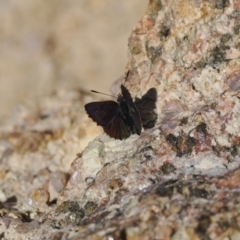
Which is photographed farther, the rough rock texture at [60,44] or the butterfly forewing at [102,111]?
the rough rock texture at [60,44]

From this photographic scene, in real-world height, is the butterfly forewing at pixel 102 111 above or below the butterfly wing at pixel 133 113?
above

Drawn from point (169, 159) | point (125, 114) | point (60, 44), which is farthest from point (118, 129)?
point (60, 44)

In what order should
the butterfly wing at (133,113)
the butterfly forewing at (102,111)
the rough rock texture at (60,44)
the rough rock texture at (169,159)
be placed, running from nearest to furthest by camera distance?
the rough rock texture at (169,159) → the butterfly wing at (133,113) → the butterfly forewing at (102,111) → the rough rock texture at (60,44)

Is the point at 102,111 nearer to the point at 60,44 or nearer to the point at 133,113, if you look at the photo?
the point at 133,113

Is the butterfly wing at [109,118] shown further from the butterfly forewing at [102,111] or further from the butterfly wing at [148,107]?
the butterfly wing at [148,107]

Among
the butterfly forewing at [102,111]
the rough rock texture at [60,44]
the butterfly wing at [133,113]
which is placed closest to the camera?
the butterfly wing at [133,113]

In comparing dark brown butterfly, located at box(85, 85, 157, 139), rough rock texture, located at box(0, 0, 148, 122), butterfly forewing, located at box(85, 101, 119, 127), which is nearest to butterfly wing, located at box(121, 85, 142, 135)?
dark brown butterfly, located at box(85, 85, 157, 139)

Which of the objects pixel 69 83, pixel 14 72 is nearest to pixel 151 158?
pixel 69 83

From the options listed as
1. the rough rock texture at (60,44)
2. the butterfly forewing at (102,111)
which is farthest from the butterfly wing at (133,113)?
the rough rock texture at (60,44)
